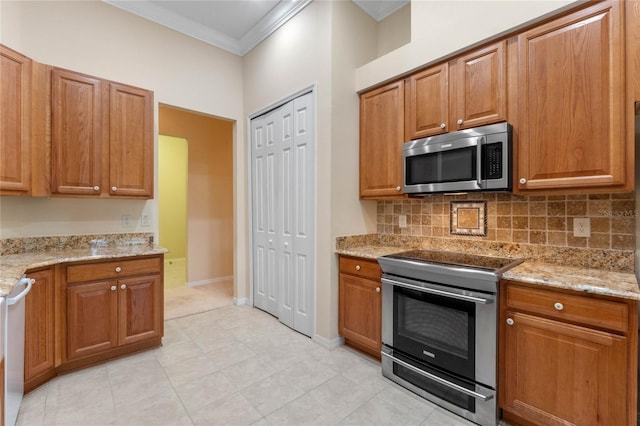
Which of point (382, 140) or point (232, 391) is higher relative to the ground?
point (382, 140)

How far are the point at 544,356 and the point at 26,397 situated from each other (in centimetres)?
327

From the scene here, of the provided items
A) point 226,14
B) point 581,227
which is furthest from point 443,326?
point 226,14

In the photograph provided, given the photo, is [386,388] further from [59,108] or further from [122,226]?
[59,108]

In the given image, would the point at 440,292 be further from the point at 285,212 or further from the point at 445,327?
the point at 285,212

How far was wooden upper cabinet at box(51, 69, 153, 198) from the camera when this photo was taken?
242 centimetres

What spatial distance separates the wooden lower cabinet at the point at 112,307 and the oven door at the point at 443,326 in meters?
2.04

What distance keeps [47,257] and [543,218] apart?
3705 millimetres

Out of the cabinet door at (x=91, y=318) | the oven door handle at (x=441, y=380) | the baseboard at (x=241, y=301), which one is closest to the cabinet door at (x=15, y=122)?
the cabinet door at (x=91, y=318)

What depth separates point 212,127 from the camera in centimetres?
505

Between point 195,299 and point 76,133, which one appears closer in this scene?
point 76,133

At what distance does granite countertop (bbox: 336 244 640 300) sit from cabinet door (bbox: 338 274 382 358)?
103 cm

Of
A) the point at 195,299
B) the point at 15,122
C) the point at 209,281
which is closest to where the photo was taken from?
the point at 15,122

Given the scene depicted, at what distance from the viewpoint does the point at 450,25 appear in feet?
7.09

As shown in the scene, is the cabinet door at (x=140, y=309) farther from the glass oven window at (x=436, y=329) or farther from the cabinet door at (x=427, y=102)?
the cabinet door at (x=427, y=102)
